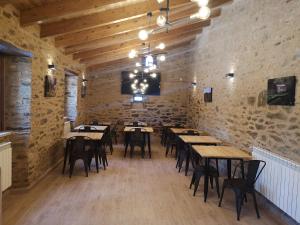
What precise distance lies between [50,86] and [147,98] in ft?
17.3

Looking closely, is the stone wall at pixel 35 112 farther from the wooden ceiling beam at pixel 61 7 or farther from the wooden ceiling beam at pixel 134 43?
the wooden ceiling beam at pixel 134 43

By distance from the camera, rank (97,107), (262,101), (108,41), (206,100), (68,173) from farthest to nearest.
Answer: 1. (97,107)
2. (206,100)
3. (108,41)
4. (68,173)
5. (262,101)

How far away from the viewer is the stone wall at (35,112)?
3.54m

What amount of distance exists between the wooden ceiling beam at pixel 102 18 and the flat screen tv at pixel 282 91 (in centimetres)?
194

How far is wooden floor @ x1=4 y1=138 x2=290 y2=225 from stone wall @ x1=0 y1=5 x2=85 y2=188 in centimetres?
30

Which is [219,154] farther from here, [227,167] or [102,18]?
[102,18]

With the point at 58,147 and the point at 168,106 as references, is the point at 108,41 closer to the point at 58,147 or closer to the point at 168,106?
the point at 58,147

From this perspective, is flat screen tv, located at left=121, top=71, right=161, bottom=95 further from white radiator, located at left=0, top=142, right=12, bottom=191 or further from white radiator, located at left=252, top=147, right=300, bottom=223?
white radiator, located at left=0, top=142, right=12, bottom=191

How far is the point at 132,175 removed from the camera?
5.26 meters

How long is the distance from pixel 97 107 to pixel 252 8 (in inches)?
261

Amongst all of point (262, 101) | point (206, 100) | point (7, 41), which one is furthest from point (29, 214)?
point (206, 100)

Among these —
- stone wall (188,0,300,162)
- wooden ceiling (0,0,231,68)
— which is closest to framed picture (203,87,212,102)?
stone wall (188,0,300,162)

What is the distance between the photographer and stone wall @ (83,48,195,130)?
32.2 ft

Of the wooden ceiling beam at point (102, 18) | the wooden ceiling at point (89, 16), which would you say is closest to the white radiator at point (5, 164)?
the wooden ceiling at point (89, 16)
